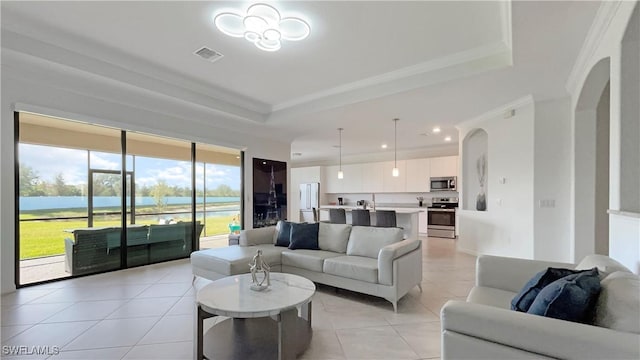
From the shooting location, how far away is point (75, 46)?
3.14 m

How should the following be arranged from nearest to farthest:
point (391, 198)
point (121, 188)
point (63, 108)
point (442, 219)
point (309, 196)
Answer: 1. point (63, 108)
2. point (121, 188)
3. point (442, 219)
4. point (391, 198)
5. point (309, 196)

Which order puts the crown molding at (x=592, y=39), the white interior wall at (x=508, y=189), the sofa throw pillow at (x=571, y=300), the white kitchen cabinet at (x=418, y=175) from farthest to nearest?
the white kitchen cabinet at (x=418, y=175)
the white interior wall at (x=508, y=189)
the crown molding at (x=592, y=39)
the sofa throw pillow at (x=571, y=300)

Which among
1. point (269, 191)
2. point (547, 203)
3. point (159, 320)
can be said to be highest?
point (269, 191)

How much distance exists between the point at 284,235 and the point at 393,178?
18.4ft

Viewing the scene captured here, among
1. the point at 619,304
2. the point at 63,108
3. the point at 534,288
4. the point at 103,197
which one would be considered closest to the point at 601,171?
the point at 534,288

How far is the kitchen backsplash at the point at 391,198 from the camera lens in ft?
29.0

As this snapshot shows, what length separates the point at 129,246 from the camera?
482cm

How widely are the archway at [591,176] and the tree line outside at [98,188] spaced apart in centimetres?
601

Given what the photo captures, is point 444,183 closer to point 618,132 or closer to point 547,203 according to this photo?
point 547,203

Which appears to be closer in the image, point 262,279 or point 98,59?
point 262,279

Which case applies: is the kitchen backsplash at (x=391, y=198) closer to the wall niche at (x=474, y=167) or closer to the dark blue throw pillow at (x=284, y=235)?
the wall niche at (x=474, y=167)

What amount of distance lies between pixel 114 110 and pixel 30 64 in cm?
117
